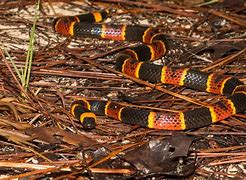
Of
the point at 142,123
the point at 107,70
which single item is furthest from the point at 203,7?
the point at 142,123

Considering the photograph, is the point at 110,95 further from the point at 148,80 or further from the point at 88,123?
the point at 88,123

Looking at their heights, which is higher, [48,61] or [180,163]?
[48,61]

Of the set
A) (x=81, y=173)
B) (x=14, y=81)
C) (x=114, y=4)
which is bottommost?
(x=81, y=173)

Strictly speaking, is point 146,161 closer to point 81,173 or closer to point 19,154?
point 81,173

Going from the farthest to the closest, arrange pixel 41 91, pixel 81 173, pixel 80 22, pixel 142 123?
pixel 80 22, pixel 41 91, pixel 142 123, pixel 81 173

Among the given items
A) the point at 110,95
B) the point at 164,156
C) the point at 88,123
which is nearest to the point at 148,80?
the point at 110,95

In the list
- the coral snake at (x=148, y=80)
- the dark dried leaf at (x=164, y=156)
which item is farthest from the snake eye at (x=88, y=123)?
the dark dried leaf at (x=164, y=156)

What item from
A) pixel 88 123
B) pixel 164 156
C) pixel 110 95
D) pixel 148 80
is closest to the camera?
pixel 164 156

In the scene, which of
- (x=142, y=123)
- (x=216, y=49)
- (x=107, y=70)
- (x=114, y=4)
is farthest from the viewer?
(x=114, y=4)

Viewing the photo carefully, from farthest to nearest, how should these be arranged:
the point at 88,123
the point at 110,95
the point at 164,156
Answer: the point at 110,95 < the point at 88,123 < the point at 164,156
